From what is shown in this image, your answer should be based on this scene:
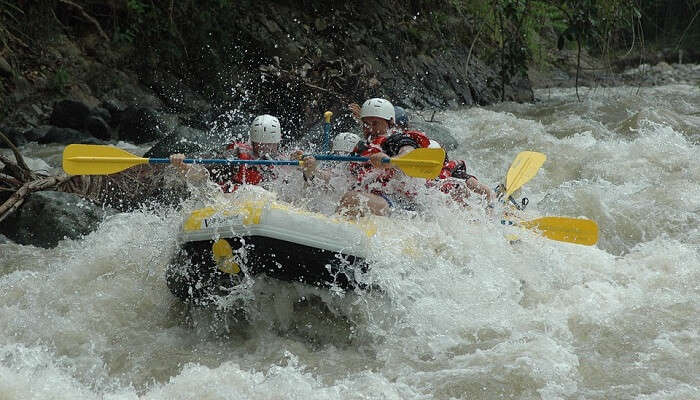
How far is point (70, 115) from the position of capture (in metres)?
9.22

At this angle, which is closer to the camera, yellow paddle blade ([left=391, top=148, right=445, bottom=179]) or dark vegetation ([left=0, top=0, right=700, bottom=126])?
yellow paddle blade ([left=391, top=148, right=445, bottom=179])

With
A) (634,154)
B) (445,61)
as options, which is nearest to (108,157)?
(634,154)

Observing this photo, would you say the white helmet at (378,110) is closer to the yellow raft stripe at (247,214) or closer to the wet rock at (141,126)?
the yellow raft stripe at (247,214)

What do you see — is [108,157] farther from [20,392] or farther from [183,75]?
[183,75]

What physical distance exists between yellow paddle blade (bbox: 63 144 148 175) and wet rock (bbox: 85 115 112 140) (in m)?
4.08

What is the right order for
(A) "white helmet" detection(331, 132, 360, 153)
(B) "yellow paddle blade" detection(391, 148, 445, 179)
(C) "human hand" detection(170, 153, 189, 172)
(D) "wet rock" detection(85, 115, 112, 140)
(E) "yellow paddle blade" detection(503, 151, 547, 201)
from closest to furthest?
1. (B) "yellow paddle blade" detection(391, 148, 445, 179)
2. (C) "human hand" detection(170, 153, 189, 172)
3. (A) "white helmet" detection(331, 132, 360, 153)
4. (E) "yellow paddle blade" detection(503, 151, 547, 201)
5. (D) "wet rock" detection(85, 115, 112, 140)

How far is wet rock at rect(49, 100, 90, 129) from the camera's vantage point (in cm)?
919

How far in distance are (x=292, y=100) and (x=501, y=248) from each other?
513cm

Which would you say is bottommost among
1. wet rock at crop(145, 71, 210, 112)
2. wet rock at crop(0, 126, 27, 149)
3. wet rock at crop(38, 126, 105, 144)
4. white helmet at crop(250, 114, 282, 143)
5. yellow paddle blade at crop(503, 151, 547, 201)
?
wet rock at crop(145, 71, 210, 112)

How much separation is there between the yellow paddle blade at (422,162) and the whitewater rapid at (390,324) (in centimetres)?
33

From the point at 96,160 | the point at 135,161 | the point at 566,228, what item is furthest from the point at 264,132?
the point at 566,228

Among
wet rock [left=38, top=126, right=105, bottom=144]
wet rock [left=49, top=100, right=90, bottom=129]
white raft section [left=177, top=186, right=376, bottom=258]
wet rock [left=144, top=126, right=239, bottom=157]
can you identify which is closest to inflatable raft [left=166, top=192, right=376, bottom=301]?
white raft section [left=177, top=186, right=376, bottom=258]

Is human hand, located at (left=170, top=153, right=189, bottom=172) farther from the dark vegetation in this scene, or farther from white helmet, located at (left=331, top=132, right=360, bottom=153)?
the dark vegetation

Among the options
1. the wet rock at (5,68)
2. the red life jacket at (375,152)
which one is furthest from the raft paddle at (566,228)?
the wet rock at (5,68)
